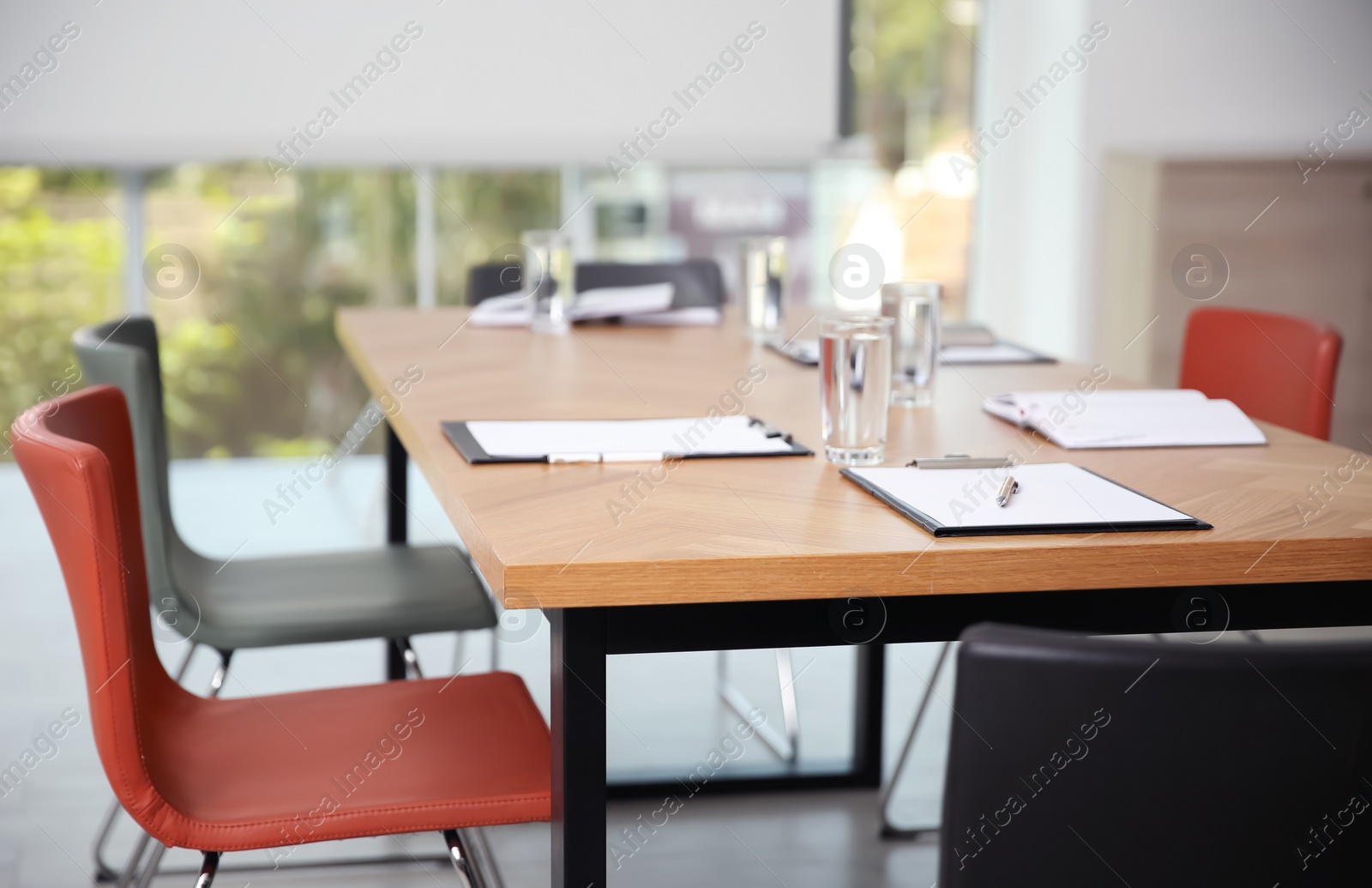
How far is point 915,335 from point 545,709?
4.08 ft

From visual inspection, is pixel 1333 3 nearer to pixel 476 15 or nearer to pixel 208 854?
pixel 476 15

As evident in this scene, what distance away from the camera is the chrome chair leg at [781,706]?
2537mm

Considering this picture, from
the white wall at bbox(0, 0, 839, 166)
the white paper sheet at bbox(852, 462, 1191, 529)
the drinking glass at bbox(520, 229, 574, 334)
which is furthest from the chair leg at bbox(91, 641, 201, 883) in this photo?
the white wall at bbox(0, 0, 839, 166)

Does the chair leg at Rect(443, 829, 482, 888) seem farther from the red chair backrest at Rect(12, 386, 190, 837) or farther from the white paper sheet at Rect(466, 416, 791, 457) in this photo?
the white paper sheet at Rect(466, 416, 791, 457)

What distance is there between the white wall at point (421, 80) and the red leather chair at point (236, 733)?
324cm

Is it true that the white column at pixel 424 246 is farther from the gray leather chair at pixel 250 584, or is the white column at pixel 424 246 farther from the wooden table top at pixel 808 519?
the wooden table top at pixel 808 519

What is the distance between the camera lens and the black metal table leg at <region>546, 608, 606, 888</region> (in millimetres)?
1029

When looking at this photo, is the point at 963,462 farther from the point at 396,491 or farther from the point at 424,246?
the point at 424,246

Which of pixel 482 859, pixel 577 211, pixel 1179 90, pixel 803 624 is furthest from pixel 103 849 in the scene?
pixel 1179 90

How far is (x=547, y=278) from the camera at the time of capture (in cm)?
263

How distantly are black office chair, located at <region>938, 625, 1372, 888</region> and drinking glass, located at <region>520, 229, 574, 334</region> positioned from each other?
6.41ft

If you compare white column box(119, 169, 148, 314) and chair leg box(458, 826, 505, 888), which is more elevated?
white column box(119, 169, 148, 314)

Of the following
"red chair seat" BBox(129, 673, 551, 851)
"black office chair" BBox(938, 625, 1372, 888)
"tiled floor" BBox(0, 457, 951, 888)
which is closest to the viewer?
"black office chair" BBox(938, 625, 1372, 888)

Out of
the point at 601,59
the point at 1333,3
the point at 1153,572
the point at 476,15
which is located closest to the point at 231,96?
the point at 476,15
